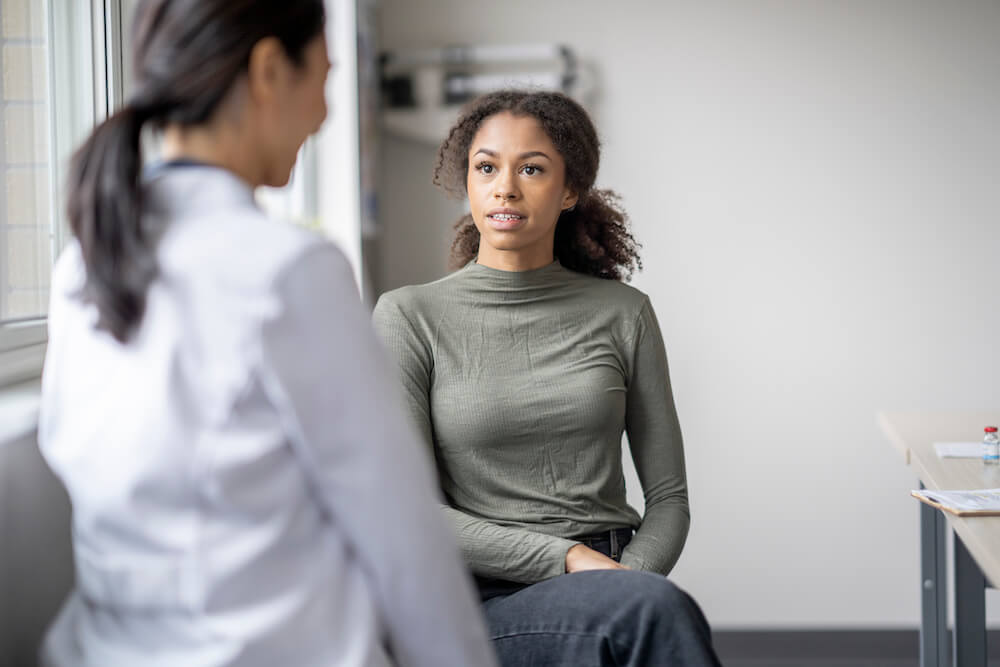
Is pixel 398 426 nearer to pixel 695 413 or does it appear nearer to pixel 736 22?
pixel 695 413

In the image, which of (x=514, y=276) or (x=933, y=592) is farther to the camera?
(x=933, y=592)

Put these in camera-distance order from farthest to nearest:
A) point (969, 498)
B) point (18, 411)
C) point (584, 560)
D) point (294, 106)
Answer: point (969, 498) < point (584, 560) < point (18, 411) < point (294, 106)

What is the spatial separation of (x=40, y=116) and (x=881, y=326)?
2321 mm

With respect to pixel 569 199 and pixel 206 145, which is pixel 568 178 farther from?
pixel 206 145

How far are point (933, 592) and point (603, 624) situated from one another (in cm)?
133

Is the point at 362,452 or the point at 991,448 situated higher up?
the point at 362,452

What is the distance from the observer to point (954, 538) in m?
1.79

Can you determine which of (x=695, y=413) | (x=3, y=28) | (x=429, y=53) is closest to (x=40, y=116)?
(x=3, y=28)

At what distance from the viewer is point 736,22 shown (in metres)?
2.88

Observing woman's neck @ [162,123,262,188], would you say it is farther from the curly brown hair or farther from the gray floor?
the gray floor

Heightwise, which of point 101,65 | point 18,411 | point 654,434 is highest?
point 101,65

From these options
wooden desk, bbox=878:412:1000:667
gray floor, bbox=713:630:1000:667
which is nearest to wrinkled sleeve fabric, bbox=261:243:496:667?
wooden desk, bbox=878:412:1000:667

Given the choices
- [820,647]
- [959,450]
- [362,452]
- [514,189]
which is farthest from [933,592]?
[362,452]

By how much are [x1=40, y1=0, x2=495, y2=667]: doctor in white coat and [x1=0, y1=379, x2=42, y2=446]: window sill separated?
0.17m
